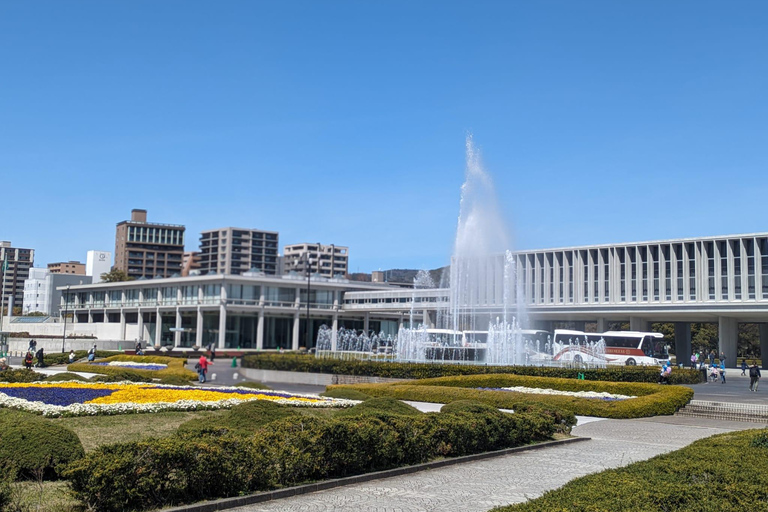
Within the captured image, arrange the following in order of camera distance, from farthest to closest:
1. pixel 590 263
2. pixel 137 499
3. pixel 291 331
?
pixel 291 331 → pixel 590 263 → pixel 137 499

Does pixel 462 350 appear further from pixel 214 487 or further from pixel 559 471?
pixel 214 487

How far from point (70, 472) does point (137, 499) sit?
86cm

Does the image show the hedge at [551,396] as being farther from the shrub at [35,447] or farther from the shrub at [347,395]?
the shrub at [35,447]

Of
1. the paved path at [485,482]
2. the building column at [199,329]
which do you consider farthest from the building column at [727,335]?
the building column at [199,329]

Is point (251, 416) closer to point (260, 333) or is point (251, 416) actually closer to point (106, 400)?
point (106, 400)

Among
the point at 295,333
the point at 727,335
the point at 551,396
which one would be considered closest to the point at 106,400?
the point at 551,396

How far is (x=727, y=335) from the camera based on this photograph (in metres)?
65.2

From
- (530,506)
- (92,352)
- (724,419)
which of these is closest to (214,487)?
(530,506)

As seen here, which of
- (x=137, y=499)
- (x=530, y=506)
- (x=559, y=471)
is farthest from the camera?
(x=559, y=471)

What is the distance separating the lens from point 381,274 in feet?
544

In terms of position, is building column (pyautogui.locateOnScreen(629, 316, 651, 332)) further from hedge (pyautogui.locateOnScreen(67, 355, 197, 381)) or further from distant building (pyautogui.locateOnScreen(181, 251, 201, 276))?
distant building (pyautogui.locateOnScreen(181, 251, 201, 276))

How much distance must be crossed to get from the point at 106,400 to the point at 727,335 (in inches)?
2370

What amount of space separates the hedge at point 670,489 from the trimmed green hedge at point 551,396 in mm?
10263

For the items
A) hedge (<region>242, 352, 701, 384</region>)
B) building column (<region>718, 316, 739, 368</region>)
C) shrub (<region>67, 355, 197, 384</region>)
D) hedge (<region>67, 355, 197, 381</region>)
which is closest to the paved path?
hedge (<region>242, 352, 701, 384</region>)
